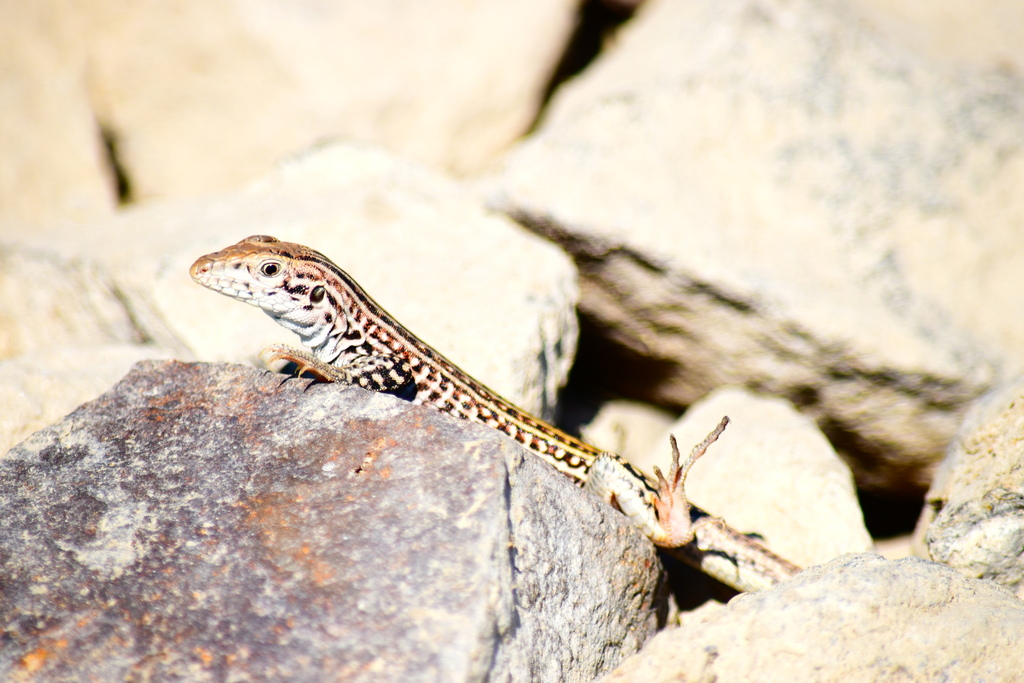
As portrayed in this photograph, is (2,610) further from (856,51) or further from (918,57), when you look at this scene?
(918,57)

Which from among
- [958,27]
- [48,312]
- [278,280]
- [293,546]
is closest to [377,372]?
[278,280]

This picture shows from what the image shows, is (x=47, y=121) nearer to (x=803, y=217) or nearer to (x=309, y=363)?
(x=309, y=363)

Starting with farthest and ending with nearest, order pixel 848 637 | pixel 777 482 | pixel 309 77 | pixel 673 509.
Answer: pixel 309 77 → pixel 777 482 → pixel 673 509 → pixel 848 637

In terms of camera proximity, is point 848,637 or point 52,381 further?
point 52,381

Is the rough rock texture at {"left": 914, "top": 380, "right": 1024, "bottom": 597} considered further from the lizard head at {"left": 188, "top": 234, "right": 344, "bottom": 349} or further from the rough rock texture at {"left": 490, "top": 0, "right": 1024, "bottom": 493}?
the lizard head at {"left": 188, "top": 234, "right": 344, "bottom": 349}

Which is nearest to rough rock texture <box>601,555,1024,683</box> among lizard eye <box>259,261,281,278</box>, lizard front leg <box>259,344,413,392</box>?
lizard front leg <box>259,344,413,392</box>

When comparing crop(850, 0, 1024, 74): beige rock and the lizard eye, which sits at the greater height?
crop(850, 0, 1024, 74): beige rock

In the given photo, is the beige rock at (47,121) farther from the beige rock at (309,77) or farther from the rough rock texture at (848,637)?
the rough rock texture at (848,637)
